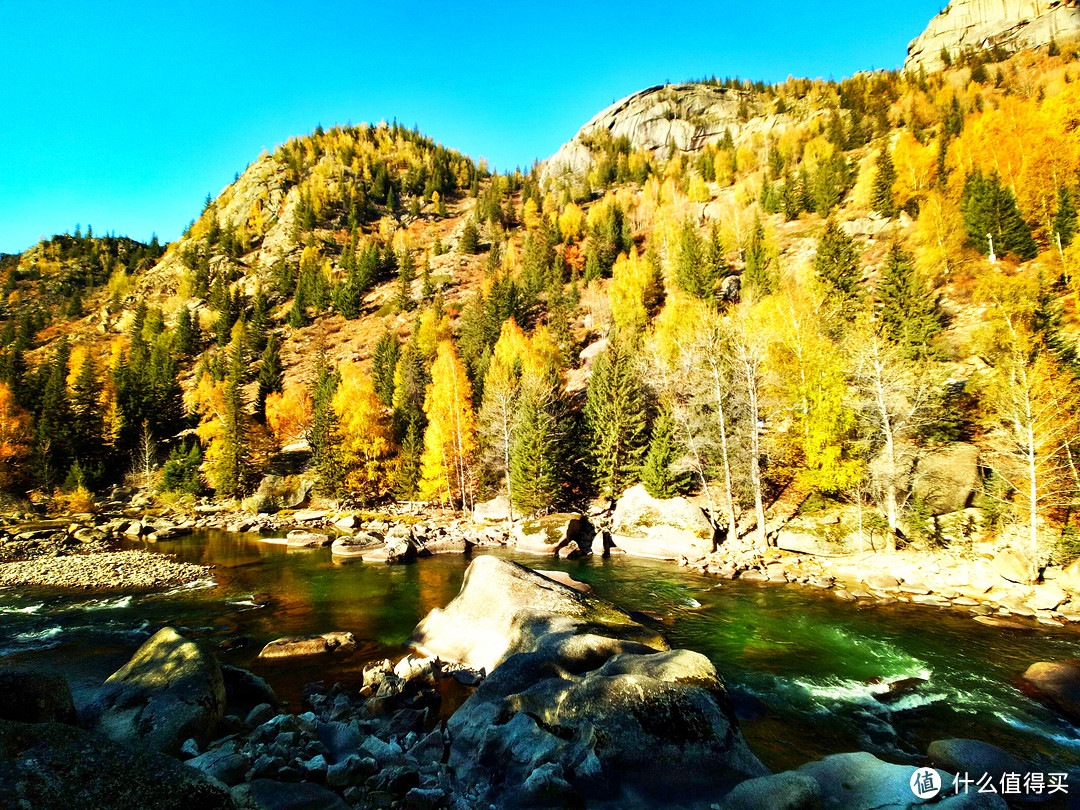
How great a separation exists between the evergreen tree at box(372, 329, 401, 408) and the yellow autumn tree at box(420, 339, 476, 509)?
14.6m

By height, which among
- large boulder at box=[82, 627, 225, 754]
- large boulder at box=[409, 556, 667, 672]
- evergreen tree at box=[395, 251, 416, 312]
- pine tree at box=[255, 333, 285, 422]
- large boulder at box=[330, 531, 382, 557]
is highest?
evergreen tree at box=[395, 251, 416, 312]

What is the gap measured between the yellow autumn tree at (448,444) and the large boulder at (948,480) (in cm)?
2870

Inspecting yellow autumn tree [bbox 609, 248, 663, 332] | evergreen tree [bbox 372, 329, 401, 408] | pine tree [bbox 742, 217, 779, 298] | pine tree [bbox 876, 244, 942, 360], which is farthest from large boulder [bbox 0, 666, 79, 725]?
pine tree [bbox 742, 217, 779, 298]

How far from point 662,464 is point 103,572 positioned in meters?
30.1

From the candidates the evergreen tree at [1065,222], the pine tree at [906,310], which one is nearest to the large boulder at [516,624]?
the pine tree at [906,310]

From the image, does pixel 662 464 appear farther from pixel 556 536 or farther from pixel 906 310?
pixel 906 310

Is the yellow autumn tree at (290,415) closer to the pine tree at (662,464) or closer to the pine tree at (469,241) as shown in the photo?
the pine tree at (662,464)

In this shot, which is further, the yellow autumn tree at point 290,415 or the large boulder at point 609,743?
the yellow autumn tree at point 290,415

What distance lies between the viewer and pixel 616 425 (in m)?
32.4

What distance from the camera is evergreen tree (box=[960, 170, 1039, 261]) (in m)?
38.7

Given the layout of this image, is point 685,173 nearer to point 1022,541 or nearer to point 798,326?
point 798,326

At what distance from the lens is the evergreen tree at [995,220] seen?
38688 millimetres

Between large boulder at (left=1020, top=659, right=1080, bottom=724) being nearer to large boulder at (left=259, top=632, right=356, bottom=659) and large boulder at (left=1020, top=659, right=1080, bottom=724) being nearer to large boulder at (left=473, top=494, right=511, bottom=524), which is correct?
large boulder at (left=259, top=632, right=356, bottom=659)

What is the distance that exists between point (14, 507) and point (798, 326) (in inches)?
2529
